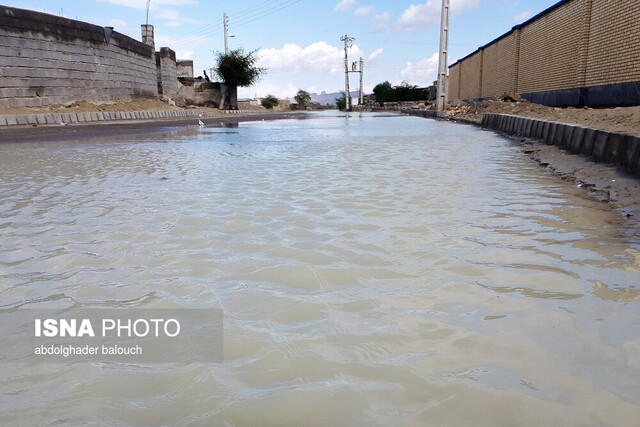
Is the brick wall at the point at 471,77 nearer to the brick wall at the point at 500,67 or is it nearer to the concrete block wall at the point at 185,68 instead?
the brick wall at the point at 500,67

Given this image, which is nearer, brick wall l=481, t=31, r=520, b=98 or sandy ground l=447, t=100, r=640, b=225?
sandy ground l=447, t=100, r=640, b=225

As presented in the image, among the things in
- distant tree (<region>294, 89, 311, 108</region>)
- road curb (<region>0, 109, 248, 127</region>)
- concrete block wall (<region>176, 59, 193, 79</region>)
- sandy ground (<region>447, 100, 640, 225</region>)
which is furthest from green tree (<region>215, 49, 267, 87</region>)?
distant tree (<region>294, 89, 311, 108</region>)

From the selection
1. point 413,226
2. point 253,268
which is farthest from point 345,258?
point 413,226

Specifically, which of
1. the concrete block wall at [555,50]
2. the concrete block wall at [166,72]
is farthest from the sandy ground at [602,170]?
the concrete block wall at [166,72]

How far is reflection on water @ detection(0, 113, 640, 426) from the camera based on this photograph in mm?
1543

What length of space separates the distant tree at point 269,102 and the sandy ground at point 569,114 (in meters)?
43.3

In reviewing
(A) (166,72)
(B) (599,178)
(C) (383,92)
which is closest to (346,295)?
(B) (599,178)

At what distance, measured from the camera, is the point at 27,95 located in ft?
56.9

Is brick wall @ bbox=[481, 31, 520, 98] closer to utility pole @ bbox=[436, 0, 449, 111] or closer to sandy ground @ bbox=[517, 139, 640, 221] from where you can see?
utility pole @ bbox=[436, 0, 449, 111]

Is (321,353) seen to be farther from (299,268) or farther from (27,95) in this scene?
(27,95)

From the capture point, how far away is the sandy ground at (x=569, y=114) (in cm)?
732

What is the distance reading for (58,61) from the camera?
1897 centimetres

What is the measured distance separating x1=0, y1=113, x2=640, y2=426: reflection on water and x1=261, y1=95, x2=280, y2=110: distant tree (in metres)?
61.6

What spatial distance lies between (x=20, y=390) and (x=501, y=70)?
25.3 metres
